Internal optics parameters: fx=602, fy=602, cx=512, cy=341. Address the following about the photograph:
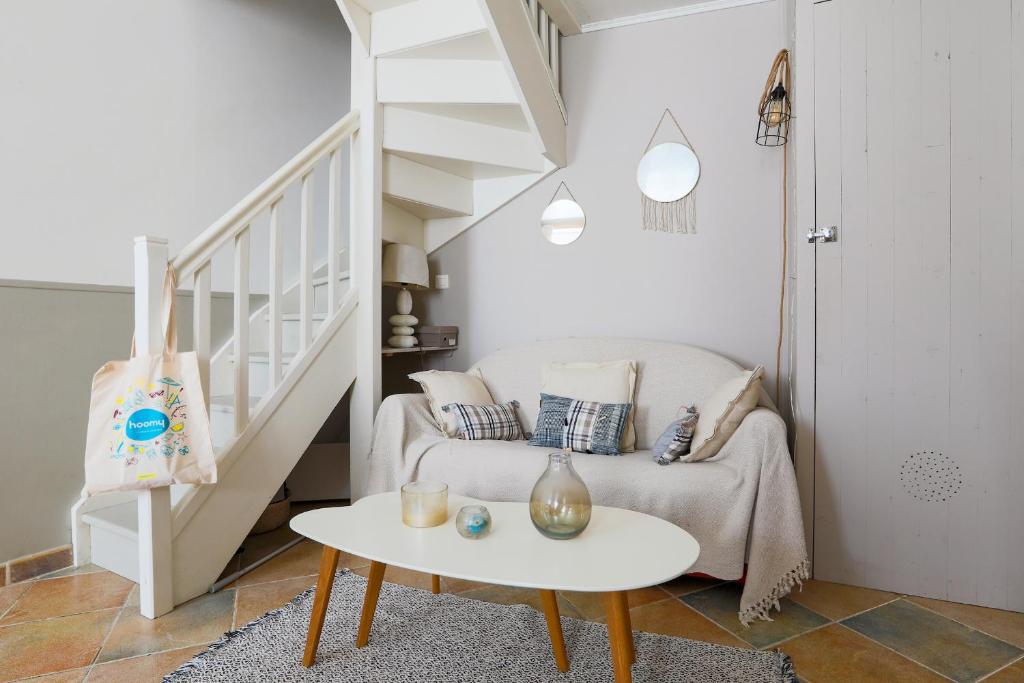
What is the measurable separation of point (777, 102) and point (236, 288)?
2359mm

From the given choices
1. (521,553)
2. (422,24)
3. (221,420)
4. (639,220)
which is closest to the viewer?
(521,553)

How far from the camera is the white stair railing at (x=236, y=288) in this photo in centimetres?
189

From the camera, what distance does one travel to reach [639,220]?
10.1 feet

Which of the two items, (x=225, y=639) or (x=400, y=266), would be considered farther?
(x=400, y=266)

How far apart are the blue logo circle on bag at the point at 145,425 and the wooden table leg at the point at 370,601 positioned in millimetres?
807

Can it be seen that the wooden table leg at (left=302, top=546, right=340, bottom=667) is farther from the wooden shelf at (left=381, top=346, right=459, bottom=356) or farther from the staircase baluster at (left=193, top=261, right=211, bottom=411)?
the wooden shelf at (left=381, top=346, right=459, bottom=356)

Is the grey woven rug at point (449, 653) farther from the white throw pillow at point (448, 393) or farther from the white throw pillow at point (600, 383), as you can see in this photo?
the white throw pillow at point (600, 383)

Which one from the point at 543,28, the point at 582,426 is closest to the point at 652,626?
the point at 582,426

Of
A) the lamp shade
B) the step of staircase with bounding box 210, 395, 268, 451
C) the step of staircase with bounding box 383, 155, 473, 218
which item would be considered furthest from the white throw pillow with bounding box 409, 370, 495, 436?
the step of staircase with bounding box 383, 155, 473, 218

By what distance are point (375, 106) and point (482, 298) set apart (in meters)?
1.19

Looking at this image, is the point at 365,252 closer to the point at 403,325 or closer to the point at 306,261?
the point at 306,261

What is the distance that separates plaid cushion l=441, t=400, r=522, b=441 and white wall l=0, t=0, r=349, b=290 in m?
1.46

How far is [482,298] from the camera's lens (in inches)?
138

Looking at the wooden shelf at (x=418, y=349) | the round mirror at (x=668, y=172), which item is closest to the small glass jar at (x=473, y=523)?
the wooden shelf at (x=418, y=349)
